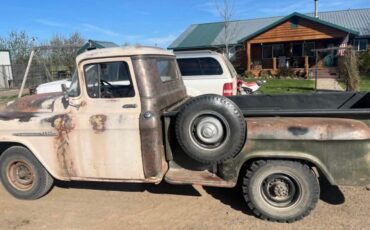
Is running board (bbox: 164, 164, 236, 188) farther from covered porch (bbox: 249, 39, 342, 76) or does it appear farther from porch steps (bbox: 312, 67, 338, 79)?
covered porch (bbox: 249, 39, 342, 76)

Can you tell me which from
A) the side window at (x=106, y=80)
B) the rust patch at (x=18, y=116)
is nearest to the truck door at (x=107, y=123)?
the side window at (x=106, y=80)

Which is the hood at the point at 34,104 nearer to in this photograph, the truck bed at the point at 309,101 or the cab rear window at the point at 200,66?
the truck bed at the point at 309,101

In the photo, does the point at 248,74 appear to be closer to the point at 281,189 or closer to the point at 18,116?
the point at 18,116

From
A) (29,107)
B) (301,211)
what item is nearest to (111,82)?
(29,107)

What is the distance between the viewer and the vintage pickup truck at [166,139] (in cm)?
398

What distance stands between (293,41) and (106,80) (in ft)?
83.7

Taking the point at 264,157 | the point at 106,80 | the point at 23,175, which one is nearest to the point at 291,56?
the point at 106,80

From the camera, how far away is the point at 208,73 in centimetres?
949

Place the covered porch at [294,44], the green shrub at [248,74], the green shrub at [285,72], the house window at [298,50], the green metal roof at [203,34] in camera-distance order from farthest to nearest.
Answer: the green metal roof at [203,34] < the house window at [298,50] < the green shrub at [248,74] < the green shrub at [285,72] < the covered porch at [294,44]

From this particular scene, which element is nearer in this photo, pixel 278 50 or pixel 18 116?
pixel 18 116

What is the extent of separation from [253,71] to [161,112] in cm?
2477

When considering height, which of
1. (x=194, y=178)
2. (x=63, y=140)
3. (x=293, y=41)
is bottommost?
(x=194, y=178)

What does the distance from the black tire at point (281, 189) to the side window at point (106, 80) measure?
1803 mm

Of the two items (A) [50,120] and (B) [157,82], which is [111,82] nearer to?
(B) [157,82]
